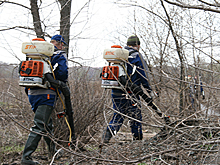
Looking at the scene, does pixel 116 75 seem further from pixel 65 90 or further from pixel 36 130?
pixel 36 130

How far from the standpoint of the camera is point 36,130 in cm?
365

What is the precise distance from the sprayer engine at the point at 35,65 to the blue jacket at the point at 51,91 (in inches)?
6.1

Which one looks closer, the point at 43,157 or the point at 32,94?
the point at 32,94

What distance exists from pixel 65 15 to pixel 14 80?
5.92 ft

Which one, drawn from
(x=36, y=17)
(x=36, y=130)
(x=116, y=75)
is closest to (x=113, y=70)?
(x=116, y=75)

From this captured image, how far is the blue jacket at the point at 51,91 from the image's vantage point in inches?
147

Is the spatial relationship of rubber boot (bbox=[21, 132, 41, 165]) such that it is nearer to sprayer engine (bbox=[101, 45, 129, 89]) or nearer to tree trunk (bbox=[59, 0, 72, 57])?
sprayer engine (bbox=[101, 45, 129, 89])

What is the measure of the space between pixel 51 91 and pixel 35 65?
49 centimetres

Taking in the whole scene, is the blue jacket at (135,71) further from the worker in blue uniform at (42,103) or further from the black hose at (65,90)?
the worker in blue uniform at (42,103)

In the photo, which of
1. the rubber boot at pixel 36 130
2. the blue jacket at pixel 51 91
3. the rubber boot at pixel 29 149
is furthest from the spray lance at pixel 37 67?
the rubber boot at pixel 29 149

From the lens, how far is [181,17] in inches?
132

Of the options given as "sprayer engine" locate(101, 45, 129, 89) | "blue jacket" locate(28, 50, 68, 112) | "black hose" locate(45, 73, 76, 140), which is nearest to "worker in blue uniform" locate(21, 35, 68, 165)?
"blue jacket" locate(28, 50, 68, 112)

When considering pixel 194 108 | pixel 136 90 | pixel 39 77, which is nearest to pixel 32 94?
pixel 39 77

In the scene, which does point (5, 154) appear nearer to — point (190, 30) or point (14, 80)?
point (14, 80)
